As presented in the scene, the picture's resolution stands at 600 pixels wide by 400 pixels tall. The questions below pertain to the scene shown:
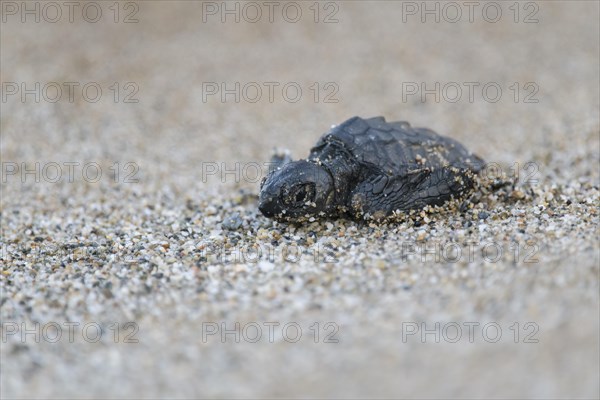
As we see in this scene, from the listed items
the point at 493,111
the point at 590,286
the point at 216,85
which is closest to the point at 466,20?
the point at 493,111

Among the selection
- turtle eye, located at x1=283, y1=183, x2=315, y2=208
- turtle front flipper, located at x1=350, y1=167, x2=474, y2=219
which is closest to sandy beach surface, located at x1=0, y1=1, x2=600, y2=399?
turtle front flipper, located at x1=350, y1=167, x2=474, y2=219

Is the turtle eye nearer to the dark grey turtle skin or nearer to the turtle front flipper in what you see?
the dark grey turtle skin

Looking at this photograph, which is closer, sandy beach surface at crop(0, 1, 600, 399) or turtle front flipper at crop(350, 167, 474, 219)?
sandy beach surface at crop(0, 1, 600, 399)

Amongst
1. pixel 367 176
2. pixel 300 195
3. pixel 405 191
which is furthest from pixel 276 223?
pixel 405 191

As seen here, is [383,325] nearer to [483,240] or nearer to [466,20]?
[483,240]

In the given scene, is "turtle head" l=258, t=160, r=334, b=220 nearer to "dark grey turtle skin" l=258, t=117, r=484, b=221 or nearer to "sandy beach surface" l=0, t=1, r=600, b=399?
"dark grey turtle skin" l=258, t=117, r=484, b=221

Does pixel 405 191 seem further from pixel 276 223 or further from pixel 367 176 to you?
pixel 276 223

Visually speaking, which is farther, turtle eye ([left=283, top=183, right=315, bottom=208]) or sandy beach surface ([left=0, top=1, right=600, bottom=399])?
turtle eye ([left=283, top=183, right=315, bottom=208])

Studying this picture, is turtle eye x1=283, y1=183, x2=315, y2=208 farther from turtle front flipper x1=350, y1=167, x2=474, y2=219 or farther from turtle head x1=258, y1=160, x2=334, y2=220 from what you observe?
turtle front flipper x1=350, y1=167, x2=474, y2=219
